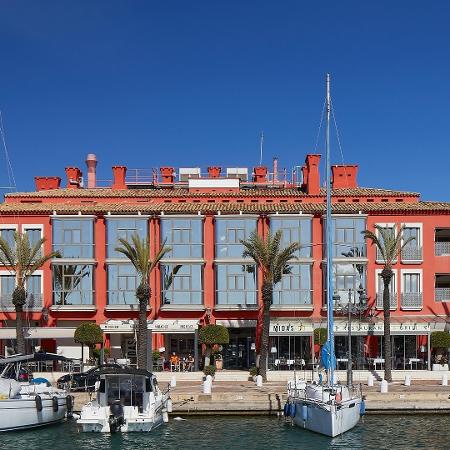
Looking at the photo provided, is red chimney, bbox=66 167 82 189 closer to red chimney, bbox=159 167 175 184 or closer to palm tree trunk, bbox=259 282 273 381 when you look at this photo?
red chimney, bbox=159 167 175 184

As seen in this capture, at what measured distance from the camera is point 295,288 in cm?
5900

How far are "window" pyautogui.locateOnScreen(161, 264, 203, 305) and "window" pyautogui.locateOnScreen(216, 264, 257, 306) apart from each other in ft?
5.04

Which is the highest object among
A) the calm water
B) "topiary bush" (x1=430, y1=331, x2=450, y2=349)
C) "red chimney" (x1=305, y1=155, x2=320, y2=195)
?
"red chimney" (x1=305, y1=155, x2=320, y2=195)

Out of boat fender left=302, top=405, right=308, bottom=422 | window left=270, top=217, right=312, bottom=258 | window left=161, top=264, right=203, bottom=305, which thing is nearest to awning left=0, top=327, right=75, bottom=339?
window left=161, top=264, right=203, bottom=305

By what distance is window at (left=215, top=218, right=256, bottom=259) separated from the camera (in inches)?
2336

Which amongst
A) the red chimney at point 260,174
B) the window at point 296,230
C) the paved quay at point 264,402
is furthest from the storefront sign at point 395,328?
the red chimney at point 260,174

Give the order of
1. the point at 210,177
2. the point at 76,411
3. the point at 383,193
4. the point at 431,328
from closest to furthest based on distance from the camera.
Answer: the point at 76,411 < the point at 431,328 < the point at 383,193 < the point at 210,177

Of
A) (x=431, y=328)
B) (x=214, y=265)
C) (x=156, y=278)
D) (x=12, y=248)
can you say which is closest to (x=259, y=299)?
(x=214, y=265)

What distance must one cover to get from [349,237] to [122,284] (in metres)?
17.7

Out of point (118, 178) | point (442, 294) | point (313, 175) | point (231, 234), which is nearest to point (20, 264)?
point (231, 234)

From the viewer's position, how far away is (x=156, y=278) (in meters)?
59.6

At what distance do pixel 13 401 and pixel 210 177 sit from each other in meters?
35.5

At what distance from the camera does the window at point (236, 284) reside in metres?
58.8

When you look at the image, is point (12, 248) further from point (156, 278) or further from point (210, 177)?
point (210, 177)
